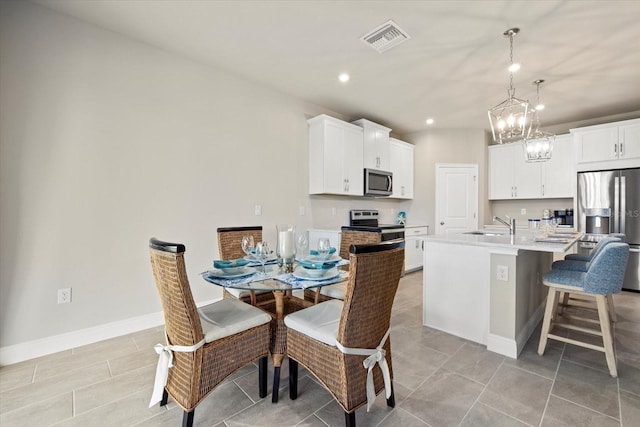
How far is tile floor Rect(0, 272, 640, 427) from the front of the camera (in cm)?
149

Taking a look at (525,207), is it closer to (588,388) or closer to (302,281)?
(588,388)

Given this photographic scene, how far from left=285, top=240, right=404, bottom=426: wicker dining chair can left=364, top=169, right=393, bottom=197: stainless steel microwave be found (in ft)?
10.3

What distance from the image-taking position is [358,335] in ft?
4.41

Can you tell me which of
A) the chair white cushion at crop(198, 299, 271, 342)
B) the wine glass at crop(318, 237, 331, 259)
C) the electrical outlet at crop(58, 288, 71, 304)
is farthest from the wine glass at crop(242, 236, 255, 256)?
the electrical outlet at crop(58, 288, 71, 304)

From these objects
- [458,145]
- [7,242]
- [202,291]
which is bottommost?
[202,291]

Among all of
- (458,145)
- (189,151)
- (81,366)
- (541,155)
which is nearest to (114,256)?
(81,366)

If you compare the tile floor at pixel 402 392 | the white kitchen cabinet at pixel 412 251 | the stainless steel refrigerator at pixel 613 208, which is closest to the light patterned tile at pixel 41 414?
the tile floor at pixel 402 392

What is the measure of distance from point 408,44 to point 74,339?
3.79 meters

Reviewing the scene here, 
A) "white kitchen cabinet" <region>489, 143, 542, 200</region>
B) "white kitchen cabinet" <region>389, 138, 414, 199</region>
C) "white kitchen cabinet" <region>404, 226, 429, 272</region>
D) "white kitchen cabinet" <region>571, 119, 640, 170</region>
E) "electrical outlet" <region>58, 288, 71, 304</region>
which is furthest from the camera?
"white kitchen cabinet" <region>389, 138, 414, 199</region>

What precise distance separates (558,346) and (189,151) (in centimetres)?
372

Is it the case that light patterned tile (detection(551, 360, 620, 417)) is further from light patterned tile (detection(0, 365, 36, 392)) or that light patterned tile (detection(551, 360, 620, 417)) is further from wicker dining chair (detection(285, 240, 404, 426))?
light patterned tile (detection(0, 365, 36, 392))

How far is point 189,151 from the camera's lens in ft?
9.51

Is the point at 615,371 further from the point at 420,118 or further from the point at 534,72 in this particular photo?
the point at 420,118

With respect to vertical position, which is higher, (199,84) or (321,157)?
(199,84)
